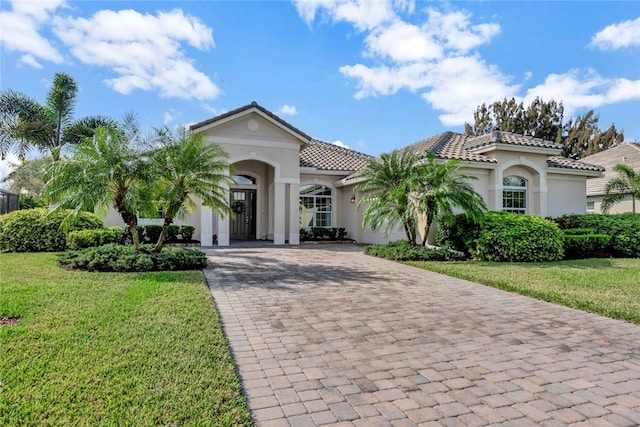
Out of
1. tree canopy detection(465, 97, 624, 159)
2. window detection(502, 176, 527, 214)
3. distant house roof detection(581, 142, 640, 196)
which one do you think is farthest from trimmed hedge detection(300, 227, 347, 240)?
tree canopy detection(465, 97, 624, 159)

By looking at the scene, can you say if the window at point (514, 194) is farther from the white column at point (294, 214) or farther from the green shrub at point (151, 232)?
the green shrub at point (151, 232)

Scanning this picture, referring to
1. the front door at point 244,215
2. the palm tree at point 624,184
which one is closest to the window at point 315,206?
the front door at point 244,215

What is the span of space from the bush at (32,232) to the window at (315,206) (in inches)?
412

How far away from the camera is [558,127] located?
41.2 m

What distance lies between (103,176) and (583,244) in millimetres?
16013

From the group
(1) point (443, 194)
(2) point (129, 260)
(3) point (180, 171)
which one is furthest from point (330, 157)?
(2) point (129, 260)

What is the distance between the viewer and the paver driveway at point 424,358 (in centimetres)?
333

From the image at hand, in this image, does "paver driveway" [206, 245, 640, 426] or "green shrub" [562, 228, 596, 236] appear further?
"green shrub" [562, 228, 596, 236]

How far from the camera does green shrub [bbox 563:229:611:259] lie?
14.1 m

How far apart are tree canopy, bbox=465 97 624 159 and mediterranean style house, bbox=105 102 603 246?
24676 millimetres

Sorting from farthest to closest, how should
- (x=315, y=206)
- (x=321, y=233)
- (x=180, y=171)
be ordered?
(x=315, y=206)
(x=321, y=233)
(x=180, y=171)

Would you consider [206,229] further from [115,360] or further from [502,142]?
[502,142]

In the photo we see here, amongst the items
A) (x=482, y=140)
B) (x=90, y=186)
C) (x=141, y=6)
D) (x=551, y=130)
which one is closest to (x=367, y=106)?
(x=482, y=140)

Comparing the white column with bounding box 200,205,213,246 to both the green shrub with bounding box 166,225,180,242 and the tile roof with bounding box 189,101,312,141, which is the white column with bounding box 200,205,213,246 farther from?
the tile roof with bounding box 189,101,312,141
